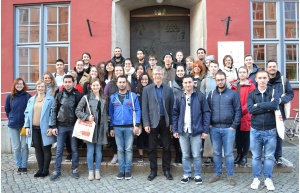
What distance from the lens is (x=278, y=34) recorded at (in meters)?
8.72

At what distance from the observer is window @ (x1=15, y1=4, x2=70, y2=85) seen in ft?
29.9

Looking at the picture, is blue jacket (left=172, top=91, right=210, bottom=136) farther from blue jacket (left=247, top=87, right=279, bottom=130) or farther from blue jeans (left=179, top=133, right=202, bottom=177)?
blue jacket (left=247, top=87, right=279, bottom=130)

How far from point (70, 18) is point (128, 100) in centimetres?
475

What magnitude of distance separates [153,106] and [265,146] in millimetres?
1936

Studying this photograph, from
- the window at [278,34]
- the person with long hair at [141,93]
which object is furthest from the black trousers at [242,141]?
the window at [278,34]

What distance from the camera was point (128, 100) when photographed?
5344 mm

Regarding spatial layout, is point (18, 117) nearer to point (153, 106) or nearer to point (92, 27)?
point (153, 106)

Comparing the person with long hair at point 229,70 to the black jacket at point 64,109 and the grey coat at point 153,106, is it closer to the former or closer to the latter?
the grey coat at point 153,106

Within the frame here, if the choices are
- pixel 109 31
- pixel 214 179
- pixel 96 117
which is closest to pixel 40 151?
pixel 96 117

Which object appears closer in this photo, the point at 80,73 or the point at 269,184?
the point at 269,184

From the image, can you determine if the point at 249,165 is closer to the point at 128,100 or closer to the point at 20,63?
the point at 128,100

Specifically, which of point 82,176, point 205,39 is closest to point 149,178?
point 82,176

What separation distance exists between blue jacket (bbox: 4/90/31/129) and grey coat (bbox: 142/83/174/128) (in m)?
2.43

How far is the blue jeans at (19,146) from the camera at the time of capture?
5859 millimetres
